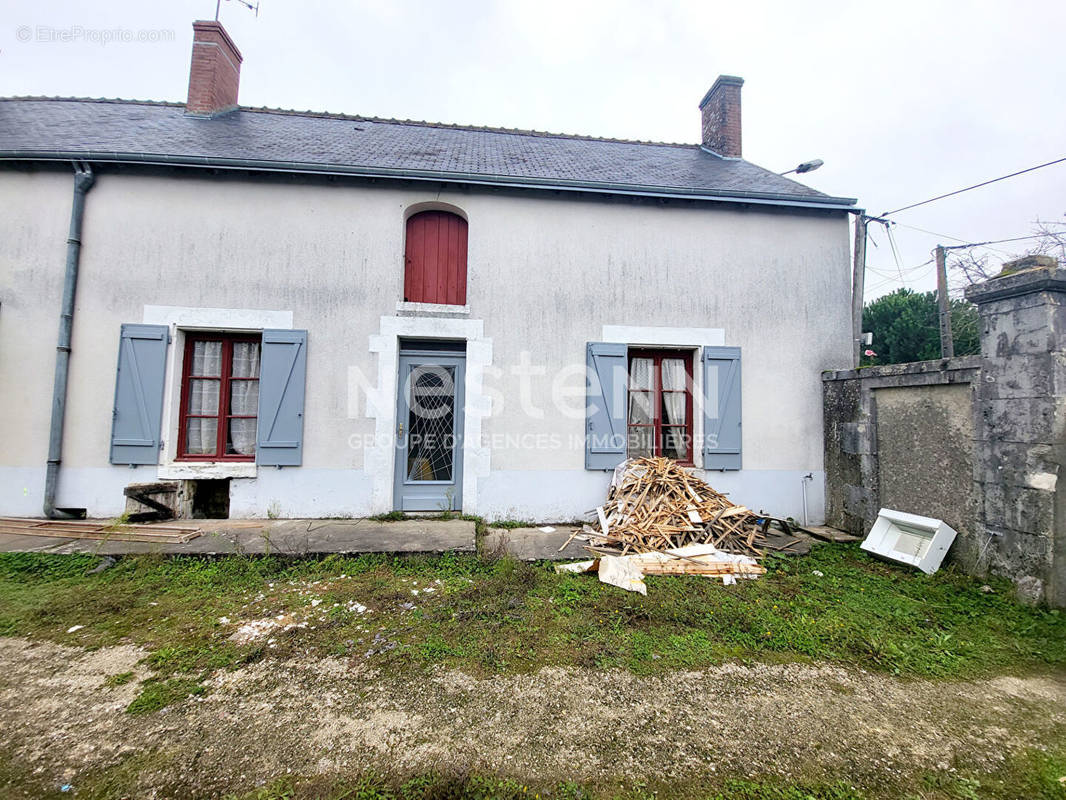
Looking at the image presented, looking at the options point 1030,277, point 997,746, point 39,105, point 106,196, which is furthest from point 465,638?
point 39,105

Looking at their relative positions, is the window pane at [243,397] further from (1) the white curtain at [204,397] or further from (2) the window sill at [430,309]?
(2) the window sill at [430,309]

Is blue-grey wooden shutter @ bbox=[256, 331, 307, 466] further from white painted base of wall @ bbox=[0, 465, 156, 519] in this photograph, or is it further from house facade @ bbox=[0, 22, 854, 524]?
white painted base of wall @ bbox=[0, 465, 156, 519]

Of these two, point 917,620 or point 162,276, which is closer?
point 917,620

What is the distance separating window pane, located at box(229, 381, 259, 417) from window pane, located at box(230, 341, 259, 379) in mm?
110

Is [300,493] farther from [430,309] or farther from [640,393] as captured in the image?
[640,393]

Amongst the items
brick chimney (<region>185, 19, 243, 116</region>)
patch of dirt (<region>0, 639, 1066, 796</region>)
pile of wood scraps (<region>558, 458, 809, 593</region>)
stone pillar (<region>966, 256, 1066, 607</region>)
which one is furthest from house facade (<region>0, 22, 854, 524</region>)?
patch of dirt (<region>0, 639, 1066, 796</region>)

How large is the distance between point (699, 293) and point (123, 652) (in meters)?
6.40

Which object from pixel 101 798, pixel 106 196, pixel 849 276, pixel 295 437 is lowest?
pixel 101 798

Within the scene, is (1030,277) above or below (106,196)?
below

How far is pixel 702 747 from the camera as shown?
6.71 feet

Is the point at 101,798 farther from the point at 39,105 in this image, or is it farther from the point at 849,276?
the point at 39,105

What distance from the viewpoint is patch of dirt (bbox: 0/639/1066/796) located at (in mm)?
1916

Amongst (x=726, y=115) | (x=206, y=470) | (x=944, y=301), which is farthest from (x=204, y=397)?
(x=944, y=301)

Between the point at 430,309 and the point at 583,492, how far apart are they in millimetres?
2966
